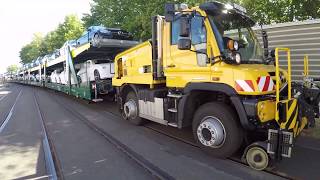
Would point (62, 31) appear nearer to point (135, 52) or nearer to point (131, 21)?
point (131, 21)

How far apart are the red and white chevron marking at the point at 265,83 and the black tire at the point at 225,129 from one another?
736 millimetres

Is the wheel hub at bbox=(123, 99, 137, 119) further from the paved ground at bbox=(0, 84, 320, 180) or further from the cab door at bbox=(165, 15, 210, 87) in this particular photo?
the cab door at bbox=(165, 15, 210, 87)

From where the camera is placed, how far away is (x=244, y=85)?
18.6ft

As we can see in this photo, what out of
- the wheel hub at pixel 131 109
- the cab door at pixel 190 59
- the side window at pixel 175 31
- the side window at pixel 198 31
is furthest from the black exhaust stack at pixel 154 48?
the side window at pixel 198 31

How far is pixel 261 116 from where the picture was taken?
5547 mm

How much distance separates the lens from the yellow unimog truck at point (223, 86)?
18.4 ft

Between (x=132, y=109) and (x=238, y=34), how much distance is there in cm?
405

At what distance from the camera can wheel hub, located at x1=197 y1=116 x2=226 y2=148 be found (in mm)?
6102

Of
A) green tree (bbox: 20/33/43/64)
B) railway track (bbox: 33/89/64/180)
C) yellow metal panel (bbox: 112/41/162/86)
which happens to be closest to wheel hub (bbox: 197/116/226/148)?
yellow metal panel (bbox: 112/41/162/86)

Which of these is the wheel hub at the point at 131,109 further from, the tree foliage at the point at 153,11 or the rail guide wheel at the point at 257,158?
the tree foliage at the point at 153,11

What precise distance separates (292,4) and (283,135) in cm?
1023

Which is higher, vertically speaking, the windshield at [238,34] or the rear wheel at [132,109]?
the windshield at [238,34]

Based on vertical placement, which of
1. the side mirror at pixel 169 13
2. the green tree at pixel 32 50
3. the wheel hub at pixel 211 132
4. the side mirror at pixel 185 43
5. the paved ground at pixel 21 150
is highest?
the green tree at pixel 32 50

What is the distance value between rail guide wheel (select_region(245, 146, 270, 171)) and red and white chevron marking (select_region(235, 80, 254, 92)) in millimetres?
986
